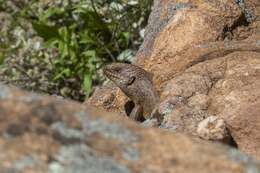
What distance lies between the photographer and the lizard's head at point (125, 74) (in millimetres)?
5837

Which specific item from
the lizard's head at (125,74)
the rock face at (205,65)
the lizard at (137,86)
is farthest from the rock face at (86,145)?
the lizard's head at (125,74)

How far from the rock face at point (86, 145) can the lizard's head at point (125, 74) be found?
9.04 ft

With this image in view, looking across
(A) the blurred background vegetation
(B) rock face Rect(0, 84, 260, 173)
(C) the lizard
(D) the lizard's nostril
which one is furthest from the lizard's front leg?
(B) rock face Rect(0, 84, 260, 173)

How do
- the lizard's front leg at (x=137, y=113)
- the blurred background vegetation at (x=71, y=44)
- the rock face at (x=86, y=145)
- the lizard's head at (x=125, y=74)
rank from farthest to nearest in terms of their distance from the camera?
the blurred background vegetation at (x=71, y=44)
the lizard's head at (x=125, y=74)
the lizard's front leg at (x=137, y=113)
the rock face at (x=86, y=145)

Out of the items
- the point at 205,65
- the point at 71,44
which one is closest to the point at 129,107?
the point at 205,65

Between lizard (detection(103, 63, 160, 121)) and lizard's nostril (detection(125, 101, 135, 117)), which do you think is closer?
lizard (detection(103, 63, 160, 121))


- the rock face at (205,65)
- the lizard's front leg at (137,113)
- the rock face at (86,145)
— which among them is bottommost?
the lizard's front leg at (137,113)

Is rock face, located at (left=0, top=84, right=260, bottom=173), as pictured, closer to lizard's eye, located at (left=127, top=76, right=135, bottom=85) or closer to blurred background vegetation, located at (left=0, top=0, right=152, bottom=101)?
lizard's eye, located at (left=127, top=76, right=135, bottom=85)

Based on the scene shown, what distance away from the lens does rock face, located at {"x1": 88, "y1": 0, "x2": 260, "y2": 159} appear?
484 centimetres

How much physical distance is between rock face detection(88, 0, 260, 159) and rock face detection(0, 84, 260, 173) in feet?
5.18

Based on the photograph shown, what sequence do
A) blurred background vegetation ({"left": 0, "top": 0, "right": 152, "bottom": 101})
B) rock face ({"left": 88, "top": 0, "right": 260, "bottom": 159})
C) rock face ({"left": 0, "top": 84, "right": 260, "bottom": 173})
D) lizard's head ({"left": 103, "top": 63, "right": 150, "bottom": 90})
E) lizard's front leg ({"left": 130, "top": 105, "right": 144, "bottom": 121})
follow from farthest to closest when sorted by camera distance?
blurred background vegetation ({"left": 0, "top": 0, "right": 152, "bottom": 101})
lizard's head ({"left": 103, "top": 63, "right": 150, "bottom": 90})
lizard's front leg ({"left": 130, "top": 105, "right": 144, "bottom": 121})
rock face ({"left": 88, "top": 0, "right": 260, "bottom": 159})
rock face ({"left": 0, "top": 84, "right": 260, "bottom": 173})

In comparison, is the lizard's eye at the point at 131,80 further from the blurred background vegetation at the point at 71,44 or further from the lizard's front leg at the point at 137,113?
the blurred background vegetation at the point at 71,44

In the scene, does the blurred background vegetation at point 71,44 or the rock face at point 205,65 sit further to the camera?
the blurred background vegetation at point 71,44

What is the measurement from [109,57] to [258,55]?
3.34 metres
